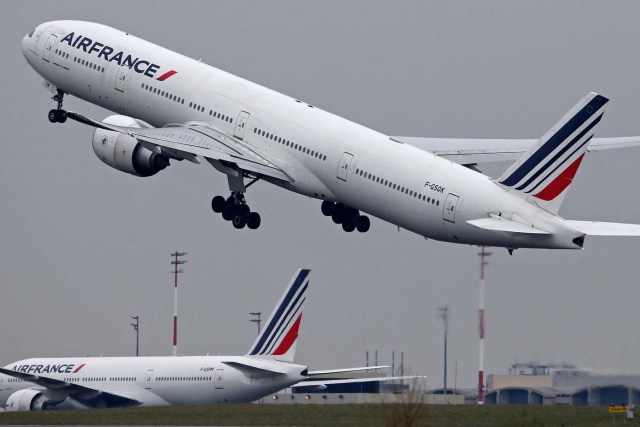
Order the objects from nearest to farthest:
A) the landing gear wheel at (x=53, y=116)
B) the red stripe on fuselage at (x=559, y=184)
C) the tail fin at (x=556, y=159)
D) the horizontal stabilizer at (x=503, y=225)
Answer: the tail fin at (x=556, y=159) < the horizontal stabilizer at (x=503, y=225) < the red stripe on fuselage at (x=559, y=184) < the landing gear wheel at (x=53, y=116)

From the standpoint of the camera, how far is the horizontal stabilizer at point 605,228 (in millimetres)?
52438

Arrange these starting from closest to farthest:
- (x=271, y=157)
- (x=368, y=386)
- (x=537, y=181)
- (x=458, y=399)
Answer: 1. (x=537, y=181)
2. (x=271, y=157)
3. (x=458, y=399)
4. (x=368, y=386)

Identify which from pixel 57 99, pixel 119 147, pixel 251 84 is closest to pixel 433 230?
pixel 251 84

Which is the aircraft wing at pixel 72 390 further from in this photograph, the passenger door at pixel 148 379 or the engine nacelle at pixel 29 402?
the passenger door at pixel 148 379

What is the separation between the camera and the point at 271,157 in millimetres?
61688

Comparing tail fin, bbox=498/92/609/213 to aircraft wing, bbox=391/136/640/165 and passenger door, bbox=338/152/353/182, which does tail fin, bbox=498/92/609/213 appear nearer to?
passenger door, bbox=338/152/353/182

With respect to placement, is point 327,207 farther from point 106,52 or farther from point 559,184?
point 559,184

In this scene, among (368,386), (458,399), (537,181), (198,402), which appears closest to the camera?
(537,181)

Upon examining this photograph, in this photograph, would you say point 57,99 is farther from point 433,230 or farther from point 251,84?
point 433,230

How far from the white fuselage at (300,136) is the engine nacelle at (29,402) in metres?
20.7

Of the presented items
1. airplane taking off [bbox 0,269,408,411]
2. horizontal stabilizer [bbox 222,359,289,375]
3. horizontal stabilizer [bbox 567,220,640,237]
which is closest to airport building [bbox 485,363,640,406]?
airplane taking off [bbox 0,269,408,411]

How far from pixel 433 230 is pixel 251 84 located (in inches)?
481

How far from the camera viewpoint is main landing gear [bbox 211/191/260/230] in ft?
206

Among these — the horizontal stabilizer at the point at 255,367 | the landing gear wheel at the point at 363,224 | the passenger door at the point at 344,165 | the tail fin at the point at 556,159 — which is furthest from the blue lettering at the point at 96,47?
the tail fin at the point at 556,159
